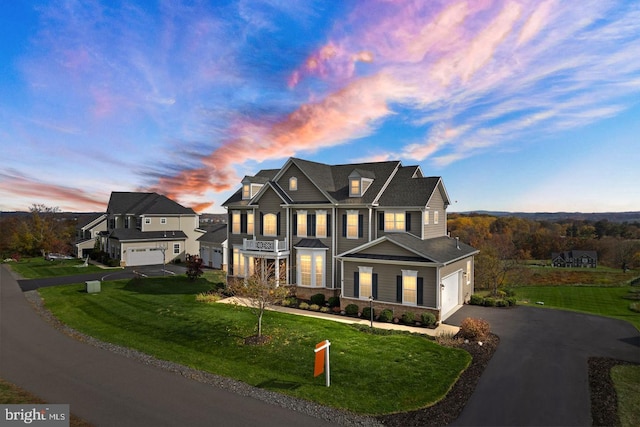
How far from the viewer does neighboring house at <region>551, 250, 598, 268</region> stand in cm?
8450

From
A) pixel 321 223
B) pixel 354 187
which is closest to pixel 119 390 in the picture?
pixel 321 223

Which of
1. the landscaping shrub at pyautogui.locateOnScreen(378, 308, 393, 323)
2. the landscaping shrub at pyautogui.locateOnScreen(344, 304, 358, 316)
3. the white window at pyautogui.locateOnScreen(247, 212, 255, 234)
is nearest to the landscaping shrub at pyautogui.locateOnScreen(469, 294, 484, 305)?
the landscaping shrub at pyautogui.locateOnScreen(378, 308, 393, 323)

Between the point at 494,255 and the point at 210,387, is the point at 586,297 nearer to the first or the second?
the point at 494,255

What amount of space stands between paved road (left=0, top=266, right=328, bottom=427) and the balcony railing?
13334mm

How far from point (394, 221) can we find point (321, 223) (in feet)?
18.1

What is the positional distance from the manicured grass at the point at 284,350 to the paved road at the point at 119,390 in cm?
126

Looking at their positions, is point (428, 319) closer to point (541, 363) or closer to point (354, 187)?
point (541, 363)

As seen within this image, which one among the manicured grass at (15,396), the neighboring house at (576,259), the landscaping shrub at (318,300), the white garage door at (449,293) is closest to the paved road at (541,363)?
the white garage door at (449,293)

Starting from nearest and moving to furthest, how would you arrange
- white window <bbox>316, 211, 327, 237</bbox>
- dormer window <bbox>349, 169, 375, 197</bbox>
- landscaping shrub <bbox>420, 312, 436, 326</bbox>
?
landscaping shrub <bbox>420, 312, 436, 326</bbox>
dormer window <bbox>349, 169, 375, 197</bbox>
white window <bbox>316, 211, 327, 237</bbox>

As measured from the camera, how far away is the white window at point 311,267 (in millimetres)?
26609

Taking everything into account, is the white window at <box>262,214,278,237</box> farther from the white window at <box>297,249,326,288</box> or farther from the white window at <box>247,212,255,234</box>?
the white window at <box>297,249,326,288</box>

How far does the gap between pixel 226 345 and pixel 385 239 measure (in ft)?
37.1

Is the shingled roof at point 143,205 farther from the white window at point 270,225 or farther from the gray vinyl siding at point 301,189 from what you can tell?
the gray vinyl siding at point 301,189

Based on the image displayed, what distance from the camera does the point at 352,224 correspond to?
86.0 ft
